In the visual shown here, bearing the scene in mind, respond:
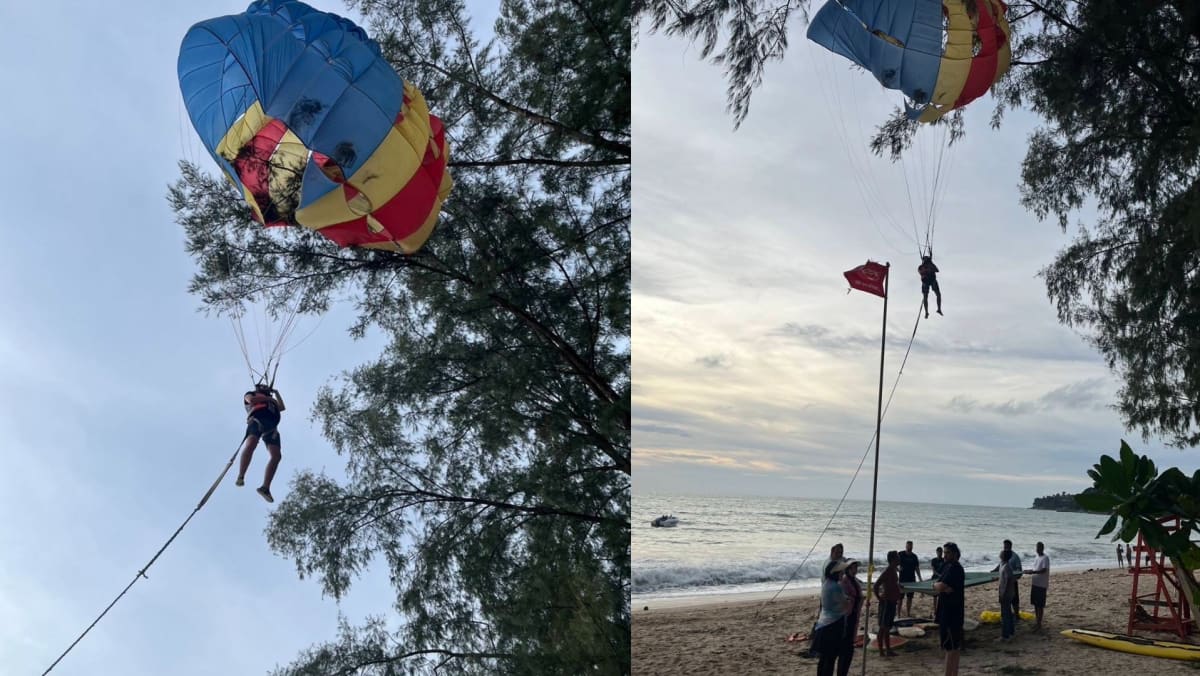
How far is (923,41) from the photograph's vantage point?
12.2 ft

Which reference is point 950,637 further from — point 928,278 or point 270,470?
point 270,470

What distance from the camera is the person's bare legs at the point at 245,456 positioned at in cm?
412

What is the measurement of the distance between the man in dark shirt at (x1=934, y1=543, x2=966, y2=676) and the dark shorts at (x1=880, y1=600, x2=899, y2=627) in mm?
160

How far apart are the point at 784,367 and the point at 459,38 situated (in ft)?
7.21

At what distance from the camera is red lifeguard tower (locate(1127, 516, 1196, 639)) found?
3447mm

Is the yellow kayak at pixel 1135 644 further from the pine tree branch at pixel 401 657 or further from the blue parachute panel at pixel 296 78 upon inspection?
the blue parachute panel at pixel 296 78

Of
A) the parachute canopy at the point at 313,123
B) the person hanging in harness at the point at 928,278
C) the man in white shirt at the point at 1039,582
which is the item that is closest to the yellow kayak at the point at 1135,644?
the man in white shirt at the point at 1039,582

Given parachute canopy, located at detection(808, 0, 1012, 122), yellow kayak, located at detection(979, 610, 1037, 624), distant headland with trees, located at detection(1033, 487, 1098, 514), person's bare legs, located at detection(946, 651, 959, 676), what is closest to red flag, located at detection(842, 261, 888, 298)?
parachute canopy, located at detection(808, 0, 1012, 122)

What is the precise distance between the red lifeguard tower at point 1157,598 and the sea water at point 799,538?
11 centimetres

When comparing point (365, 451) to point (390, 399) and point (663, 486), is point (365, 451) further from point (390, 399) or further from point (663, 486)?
point (663, 486)

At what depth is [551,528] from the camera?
4.56m

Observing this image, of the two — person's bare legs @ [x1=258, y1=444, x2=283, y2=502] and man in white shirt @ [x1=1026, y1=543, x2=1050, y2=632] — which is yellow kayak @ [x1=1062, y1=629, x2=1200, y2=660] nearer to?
man in white shirt @ [x1=1026, y1=543, x2=1050, y2=632]

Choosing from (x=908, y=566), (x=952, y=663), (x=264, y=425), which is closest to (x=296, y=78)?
(x=264, y=425)

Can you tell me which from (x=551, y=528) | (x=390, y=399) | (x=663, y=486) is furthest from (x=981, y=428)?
(x=390, y=399)
